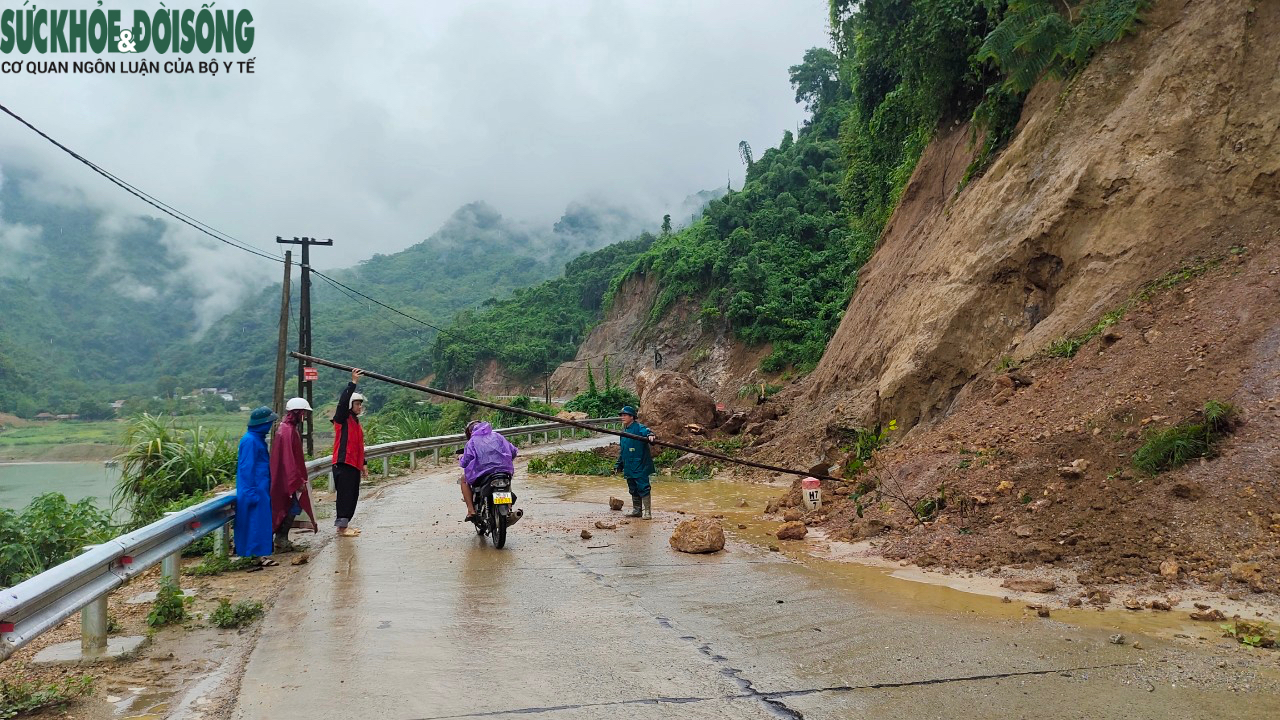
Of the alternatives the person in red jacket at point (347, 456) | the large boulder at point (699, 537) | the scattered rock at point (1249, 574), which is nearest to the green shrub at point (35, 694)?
the person in red jacket at point (347, 456)

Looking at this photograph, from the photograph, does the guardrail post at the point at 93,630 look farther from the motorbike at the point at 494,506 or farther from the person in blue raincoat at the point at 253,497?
the motorbike at the point at 494,506

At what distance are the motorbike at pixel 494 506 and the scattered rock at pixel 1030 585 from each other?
5.10m

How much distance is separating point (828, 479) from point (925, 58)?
35.2ft

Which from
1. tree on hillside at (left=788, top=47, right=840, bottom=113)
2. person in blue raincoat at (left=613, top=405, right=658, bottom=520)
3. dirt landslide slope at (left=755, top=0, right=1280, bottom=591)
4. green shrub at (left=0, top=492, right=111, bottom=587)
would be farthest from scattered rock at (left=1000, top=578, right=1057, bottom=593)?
tree on hillside at (left=788, top=47, right=840, bottom=113)

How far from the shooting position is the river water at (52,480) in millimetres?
16266

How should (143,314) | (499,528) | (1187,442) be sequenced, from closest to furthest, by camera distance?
(1187,442) < (499,528) < (143,314)

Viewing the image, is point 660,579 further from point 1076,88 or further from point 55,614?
point 1076,88

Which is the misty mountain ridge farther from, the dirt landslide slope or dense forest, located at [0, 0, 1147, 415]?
the dirt landslide slope

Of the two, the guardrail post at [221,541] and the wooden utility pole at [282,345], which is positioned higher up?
the wooden utility pole at [282,345]

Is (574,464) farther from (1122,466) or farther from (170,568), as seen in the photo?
(1122,466)

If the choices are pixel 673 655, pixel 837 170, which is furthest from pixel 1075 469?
pixel 837 170

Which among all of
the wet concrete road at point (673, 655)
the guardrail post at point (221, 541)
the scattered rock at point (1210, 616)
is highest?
the guardrail post at point (221, 541)

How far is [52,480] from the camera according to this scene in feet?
73.8

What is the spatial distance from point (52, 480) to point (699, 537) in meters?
22.2
